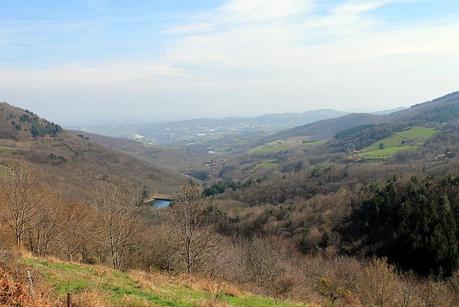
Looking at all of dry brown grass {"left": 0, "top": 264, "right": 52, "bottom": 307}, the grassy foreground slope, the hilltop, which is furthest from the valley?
the hilltop

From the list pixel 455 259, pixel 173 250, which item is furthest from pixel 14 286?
pixel 455 259

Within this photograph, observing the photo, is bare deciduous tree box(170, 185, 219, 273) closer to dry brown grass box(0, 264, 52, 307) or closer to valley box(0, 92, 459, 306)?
valley box(0, 92, 459, 306)

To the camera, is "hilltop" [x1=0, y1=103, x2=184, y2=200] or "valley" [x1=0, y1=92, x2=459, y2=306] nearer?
"valley" [x1=0, y1=92, x2=459, y2=306]

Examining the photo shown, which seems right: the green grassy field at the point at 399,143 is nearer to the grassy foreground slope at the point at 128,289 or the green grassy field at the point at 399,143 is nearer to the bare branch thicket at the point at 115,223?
the bare branch thicket at the point at 115,223

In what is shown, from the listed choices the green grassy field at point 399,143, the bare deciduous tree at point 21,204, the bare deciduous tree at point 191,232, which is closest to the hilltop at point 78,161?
the green grassy field at point 399,143

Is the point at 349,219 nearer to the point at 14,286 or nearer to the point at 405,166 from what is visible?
the point at 405,166
